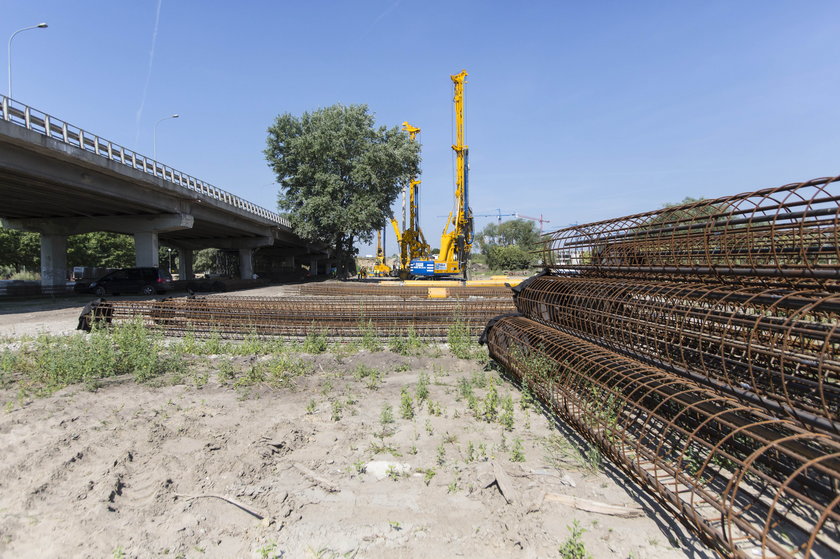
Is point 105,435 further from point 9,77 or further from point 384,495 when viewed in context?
point 9,77

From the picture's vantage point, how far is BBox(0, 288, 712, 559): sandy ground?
255 cm

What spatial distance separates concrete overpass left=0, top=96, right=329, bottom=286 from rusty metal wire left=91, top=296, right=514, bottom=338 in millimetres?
10136

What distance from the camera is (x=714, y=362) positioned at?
171 inches

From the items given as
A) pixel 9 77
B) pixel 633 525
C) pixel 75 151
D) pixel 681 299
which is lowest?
pixel 633 525

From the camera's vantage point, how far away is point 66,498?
2.89m

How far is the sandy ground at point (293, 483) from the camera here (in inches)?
101

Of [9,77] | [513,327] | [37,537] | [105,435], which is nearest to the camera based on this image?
[37,537]

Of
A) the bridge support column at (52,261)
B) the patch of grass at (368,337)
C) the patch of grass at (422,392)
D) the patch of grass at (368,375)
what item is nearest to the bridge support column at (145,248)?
the bridge support column at (52,261)

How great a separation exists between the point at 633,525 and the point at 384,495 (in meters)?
1.75

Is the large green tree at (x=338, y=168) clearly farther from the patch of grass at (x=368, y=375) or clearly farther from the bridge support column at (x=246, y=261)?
the patch of grass at (x=368, y=375)

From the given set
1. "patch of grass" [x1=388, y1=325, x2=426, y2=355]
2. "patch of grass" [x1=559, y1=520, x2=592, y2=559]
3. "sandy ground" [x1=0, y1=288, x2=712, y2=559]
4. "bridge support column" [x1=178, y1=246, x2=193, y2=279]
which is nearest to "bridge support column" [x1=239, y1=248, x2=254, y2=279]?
"bridge support column" [x1=178, y1=246, x2=193, y2=279]

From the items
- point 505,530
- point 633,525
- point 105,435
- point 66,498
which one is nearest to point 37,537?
point 66,498

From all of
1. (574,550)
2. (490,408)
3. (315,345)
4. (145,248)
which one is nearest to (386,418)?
(490,408)

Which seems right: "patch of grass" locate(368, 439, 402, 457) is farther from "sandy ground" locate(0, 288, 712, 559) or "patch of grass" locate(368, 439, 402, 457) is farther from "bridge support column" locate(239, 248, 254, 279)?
"bridge support column" locate(239, 248, 254, 279)
